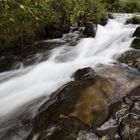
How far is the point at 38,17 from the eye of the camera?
8891 mm

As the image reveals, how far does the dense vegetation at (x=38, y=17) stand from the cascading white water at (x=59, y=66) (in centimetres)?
95

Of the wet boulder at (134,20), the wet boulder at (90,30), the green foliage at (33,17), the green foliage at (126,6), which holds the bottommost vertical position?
the green foliage at (126,6)

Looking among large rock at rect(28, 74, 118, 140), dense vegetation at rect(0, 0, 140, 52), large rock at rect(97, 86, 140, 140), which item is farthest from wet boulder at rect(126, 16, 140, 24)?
large rock at rect(97, 86, 140, 140)

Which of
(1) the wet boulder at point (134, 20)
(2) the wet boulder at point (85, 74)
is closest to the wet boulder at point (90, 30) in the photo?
(1) the wet boulder at point (134, 20)

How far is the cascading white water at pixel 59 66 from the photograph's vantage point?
6344 millimetres

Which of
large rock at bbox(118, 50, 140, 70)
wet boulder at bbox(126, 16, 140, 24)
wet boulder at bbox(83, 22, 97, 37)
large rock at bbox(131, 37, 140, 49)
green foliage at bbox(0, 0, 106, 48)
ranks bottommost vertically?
wet boulder at bbox(126, 16, 140, 24)

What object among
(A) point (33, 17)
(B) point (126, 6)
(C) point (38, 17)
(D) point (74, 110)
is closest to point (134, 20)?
(C) point (38, 17)

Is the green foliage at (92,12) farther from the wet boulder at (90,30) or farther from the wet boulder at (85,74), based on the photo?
the wet boulder at (85,74)

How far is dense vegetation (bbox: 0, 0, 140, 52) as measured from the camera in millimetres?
8377

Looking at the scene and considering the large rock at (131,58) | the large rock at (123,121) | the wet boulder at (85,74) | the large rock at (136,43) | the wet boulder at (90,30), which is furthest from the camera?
the wet boulder at (90,30)

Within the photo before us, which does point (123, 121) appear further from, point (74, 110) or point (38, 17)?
point (38, 17)

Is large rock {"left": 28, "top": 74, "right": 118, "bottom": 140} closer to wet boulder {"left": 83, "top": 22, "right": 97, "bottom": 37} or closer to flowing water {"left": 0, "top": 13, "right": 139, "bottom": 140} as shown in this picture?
flowing water {"left": 0, "top": 13, "right": 139, "bottom": 140}

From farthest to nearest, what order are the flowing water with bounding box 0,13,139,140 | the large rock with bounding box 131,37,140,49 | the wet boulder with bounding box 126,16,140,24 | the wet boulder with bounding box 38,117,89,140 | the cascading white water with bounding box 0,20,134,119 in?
the wet boulder with bounding box 126,16,140,24 < the large rock with bounding box 131,37,140,49 < the cascading white water with bounding box 0,20,134,119 < the flowing water with bounding box 0,13,139,140 < the wet boulder with bounding box 38,117,89,140

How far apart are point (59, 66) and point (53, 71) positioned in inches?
14.3
